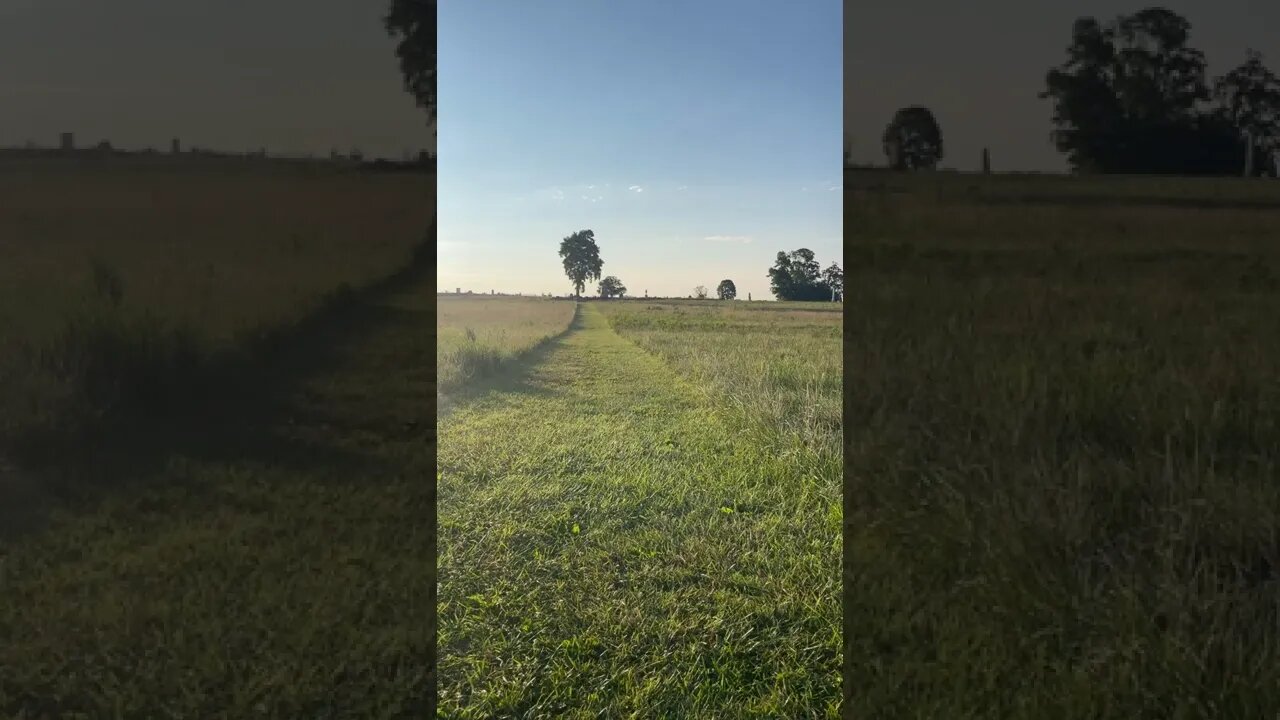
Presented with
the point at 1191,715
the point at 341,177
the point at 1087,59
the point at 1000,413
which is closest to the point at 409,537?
the point at 341,177

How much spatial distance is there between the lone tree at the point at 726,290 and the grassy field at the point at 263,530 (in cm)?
185

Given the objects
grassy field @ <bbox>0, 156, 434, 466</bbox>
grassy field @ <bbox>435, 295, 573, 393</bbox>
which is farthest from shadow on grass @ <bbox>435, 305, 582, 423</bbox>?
grassy field @ <bbox>0, 156, 434, 466</bbox>

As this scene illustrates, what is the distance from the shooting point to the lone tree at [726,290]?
454 cm

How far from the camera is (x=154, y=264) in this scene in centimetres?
328

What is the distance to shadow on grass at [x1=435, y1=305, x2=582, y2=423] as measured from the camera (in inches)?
174

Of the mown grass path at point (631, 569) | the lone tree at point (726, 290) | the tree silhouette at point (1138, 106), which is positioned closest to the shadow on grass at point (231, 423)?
the mown grass path at point (631, 569)

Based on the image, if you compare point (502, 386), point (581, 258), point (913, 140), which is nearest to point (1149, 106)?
point (913, 140)

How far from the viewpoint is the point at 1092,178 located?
3.17 meters

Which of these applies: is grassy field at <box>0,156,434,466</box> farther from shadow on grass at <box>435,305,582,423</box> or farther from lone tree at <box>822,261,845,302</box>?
lone tree at <box>822,261,845,302</box>

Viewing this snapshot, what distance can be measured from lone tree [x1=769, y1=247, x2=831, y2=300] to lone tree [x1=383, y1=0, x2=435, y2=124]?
7.28ft

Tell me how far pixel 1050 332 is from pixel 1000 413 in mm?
482

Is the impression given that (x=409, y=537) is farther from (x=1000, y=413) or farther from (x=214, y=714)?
(x=1000, y=413)

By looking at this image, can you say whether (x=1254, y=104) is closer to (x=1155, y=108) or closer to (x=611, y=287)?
(x=1155, y=108)

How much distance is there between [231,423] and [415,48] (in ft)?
6.60
